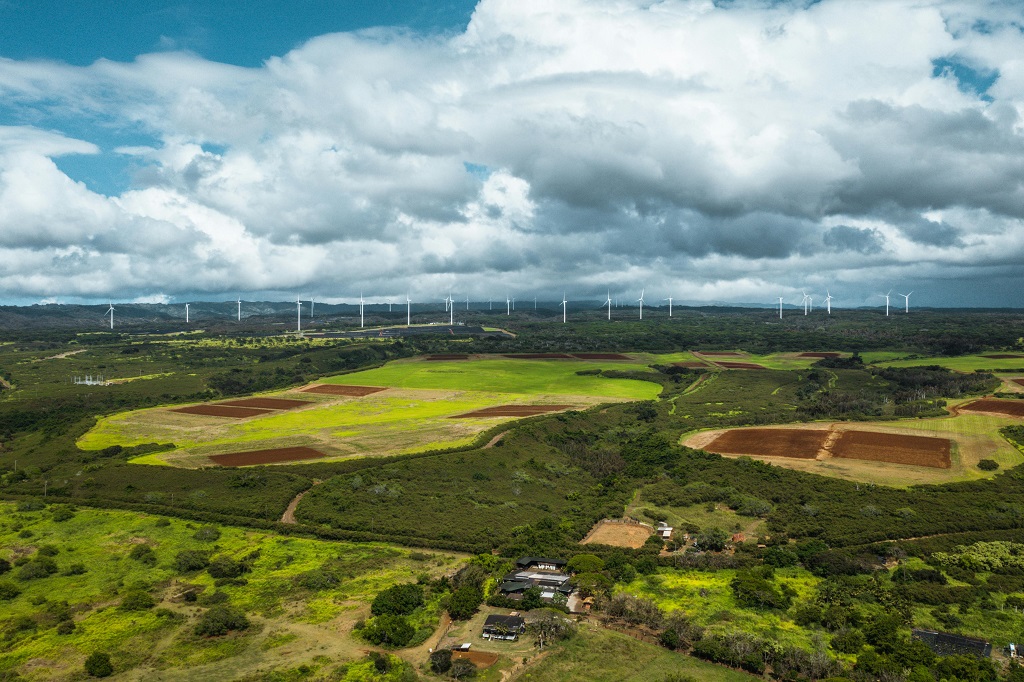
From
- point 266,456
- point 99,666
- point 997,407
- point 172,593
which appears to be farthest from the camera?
point 997,407

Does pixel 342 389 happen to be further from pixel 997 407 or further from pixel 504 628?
pixel 997 407

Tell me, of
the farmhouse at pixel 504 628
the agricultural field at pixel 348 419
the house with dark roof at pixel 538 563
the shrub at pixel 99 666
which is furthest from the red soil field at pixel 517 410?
the shrub at pixel 99 666

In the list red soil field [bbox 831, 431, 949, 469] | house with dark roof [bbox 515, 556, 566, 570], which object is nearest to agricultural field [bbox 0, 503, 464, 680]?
house with dark roof [bbox 515, 556, 566, 570]

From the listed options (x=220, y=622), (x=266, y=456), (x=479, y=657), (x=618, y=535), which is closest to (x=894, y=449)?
(x=618, y=535)

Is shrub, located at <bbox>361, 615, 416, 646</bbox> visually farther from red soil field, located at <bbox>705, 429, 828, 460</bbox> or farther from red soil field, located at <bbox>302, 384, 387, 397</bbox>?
red soil field, located at <bbox>302, 384, 387, 397</bbox>

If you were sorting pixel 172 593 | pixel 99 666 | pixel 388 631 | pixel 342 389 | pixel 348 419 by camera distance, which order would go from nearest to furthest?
pixel 99 666, pixel 388 631, pixel 172 593, pixel 348 419, pixel 342 389

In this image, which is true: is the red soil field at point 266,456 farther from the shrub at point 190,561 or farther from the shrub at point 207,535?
the shrub at point 190,561
